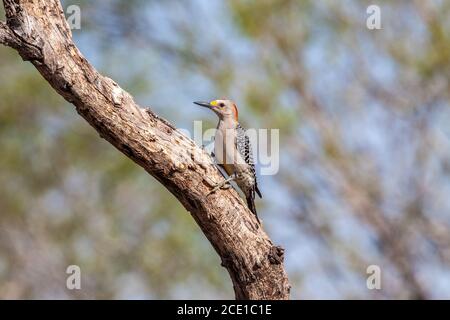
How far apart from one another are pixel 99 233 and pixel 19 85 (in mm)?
3099

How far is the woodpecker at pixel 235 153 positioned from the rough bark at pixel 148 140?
76 centimetres

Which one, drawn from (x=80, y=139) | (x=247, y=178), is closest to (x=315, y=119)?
(x=80, y=139)

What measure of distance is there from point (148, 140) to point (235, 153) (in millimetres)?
1487

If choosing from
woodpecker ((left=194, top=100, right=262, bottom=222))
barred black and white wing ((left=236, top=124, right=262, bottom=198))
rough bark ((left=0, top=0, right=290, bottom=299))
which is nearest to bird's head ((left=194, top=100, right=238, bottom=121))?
woodpecker ((left=194, top=100, right=262, bottom=222))

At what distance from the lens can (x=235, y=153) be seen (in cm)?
595

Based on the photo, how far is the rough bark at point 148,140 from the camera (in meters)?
4.45

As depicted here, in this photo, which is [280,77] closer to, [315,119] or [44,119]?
[315,119]

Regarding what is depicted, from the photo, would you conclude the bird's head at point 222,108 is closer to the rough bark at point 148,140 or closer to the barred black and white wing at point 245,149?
the barred black and white wing at point 245,149

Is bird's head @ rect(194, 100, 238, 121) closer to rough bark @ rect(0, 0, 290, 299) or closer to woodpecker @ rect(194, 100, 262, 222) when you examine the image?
woodpecker @ rect(194, 100, 262, 222)

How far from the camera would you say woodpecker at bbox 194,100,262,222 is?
Result: 5840mm

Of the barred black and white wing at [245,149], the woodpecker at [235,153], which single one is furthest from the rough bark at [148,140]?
the barred black and white wing at [245,149]

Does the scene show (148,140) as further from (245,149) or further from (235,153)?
(245,149)
